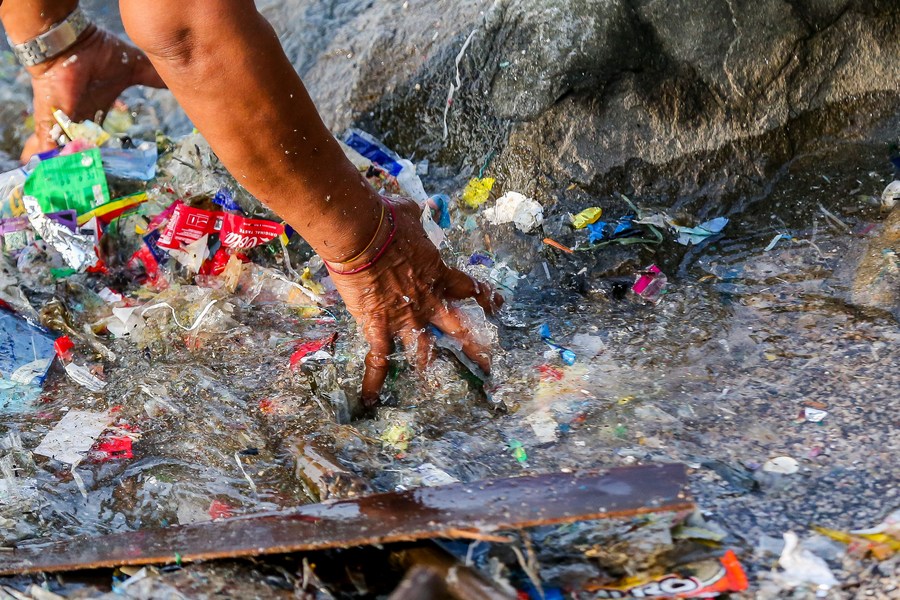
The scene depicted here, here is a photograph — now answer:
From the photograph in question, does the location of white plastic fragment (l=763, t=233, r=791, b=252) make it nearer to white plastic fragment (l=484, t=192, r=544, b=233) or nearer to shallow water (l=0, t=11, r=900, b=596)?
shallow water (l=0, t=11, r=900, b=596)

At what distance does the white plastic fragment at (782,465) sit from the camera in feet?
5.24

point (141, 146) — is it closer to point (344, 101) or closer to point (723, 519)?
point (344, 101)

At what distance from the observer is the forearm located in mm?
1540

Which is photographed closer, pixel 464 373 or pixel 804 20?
pixel 464 373

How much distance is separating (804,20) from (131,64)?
8.47ft

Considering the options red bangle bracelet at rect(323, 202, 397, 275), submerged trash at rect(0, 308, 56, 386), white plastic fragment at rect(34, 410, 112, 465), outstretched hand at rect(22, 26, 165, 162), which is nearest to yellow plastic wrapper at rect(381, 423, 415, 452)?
red bangle bracelet at rect(323, 202, 397, 275)

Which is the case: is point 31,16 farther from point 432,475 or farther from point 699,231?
point 699,231

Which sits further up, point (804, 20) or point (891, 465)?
point (804, 20)

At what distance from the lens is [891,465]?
5.10ft

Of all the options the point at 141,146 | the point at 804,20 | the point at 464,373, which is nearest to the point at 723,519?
the point at 464,373

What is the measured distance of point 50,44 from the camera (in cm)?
304

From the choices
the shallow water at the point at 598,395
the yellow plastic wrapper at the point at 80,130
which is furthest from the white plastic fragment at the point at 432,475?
the yellow plastic wrapper at the point at 80,130

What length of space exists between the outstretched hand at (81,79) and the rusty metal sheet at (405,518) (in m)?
2.10

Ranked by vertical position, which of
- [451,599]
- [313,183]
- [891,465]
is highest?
[313,183]
